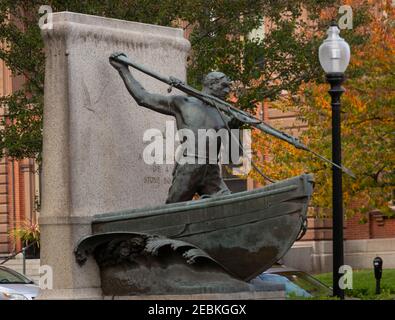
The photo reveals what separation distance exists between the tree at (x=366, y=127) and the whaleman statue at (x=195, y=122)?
476 inches

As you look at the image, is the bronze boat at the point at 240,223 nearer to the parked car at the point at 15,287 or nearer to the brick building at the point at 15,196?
the parked car at the point at 15,287

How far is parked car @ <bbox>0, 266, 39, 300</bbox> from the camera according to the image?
71.6ft

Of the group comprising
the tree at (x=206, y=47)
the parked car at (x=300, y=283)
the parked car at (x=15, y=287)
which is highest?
the tree at (x=206, y=47)

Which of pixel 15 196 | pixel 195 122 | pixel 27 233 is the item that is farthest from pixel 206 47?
pixel 15 196

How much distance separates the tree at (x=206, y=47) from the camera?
76.2ft

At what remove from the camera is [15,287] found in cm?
2266

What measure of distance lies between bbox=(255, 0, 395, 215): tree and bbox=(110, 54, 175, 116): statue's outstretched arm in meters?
12.2

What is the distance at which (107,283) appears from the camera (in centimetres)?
1230

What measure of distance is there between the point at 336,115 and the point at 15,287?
873 cm

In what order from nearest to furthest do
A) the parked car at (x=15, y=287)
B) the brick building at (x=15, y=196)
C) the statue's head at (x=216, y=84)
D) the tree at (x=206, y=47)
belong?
the statue's head at (x=216, y=84), the parked car at (x=15, y=287), the tree at (x=206, y=47), the brick building at (x=15, y=196)

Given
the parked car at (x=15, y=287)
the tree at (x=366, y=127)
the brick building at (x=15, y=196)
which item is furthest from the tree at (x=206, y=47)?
the brick building at (x=15, y=196)
